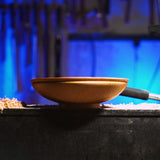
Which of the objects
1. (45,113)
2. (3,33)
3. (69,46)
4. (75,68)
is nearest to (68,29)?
(69,46)

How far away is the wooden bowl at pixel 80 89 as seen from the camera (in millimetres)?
637

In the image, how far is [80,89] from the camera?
Result: 0.64 metres

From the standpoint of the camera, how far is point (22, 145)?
665 mm

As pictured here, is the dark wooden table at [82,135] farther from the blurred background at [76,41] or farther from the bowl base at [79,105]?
the blurred background at [76,41]

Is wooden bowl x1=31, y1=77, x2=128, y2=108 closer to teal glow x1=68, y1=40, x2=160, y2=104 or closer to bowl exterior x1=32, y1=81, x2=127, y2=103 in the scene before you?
bowl exterior x1=32, y1=81, x2=127, y2=103

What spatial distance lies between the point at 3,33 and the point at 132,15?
128 centimetres

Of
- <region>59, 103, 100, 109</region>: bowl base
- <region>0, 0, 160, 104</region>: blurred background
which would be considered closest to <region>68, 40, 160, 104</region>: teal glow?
<region>0, 0, 160, 104</region>: blurred background

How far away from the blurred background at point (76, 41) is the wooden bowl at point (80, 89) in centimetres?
177

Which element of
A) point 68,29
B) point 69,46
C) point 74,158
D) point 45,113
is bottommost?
point 74,158

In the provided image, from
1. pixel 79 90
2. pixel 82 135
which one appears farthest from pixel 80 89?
pixel 82 135

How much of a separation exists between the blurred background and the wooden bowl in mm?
1767

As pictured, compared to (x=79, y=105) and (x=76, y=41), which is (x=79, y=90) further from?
(x=76, y=41)

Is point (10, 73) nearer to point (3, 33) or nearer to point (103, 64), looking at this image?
point (3, 33)

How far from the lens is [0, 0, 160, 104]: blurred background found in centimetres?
245
